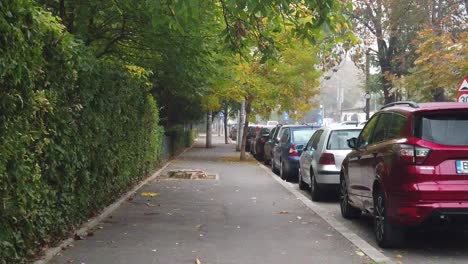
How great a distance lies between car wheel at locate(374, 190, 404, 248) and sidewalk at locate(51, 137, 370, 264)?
0.43m

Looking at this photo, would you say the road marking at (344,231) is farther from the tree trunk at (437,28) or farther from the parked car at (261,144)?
the tree trunk at (437,28)

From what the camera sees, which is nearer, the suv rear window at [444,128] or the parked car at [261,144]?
the suv rear window at [444,128]

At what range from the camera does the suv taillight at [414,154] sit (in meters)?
6.63

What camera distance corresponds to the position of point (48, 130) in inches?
248

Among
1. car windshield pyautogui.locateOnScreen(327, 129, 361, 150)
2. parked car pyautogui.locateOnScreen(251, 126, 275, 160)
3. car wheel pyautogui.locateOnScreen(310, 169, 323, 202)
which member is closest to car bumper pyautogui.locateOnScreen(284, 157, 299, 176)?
car wheel pyautogui.locateOnScreen(310, 169, 323, 202)

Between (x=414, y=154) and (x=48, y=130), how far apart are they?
4.09 meters

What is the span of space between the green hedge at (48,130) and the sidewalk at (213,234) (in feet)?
1.94

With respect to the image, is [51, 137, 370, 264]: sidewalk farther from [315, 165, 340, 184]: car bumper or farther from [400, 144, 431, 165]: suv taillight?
[400, 144, 431, 165]: suv taillight

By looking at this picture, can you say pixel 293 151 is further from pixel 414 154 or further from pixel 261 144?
pixel 261 144

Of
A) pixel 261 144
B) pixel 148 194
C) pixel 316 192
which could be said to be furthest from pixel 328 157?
pixel 261 144

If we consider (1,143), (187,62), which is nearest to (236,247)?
(1,143)

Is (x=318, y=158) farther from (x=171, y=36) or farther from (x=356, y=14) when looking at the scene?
(x=356, y=14)

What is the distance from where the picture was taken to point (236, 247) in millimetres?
7492

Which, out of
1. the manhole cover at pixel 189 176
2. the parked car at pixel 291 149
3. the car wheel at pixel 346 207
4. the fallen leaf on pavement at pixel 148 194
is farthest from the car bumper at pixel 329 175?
the manhole cover at pixel 189 176
